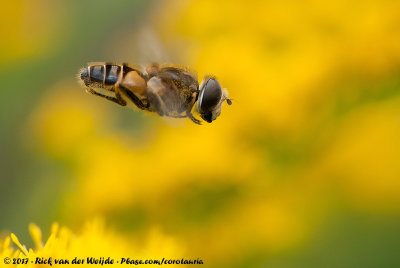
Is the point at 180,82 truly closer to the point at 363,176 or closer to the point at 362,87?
the point at 362,87

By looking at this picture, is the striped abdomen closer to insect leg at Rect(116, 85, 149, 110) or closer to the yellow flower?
insect leg at Rect(116, 85, 149, 110)

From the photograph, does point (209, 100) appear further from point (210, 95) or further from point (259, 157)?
point (259, 157)

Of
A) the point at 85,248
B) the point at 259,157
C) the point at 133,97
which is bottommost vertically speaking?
the point at 85,248

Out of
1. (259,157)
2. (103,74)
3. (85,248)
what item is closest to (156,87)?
(103,74)

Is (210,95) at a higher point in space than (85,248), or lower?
higher

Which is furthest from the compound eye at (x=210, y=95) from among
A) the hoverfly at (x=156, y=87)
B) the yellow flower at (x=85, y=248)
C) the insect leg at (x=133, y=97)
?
the yellow flower at (x=85, y=248)

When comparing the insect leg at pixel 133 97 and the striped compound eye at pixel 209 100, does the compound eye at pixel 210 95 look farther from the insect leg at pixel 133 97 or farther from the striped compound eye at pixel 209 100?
the insect leg at pixel 133 97
